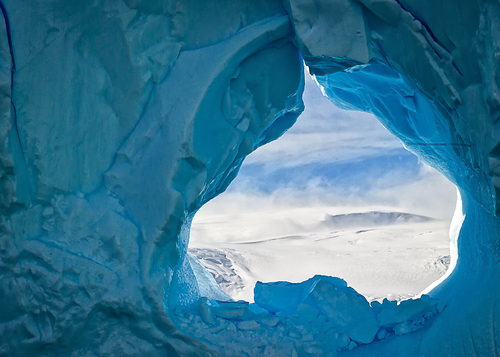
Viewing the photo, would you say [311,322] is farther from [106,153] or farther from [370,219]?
[370,219]

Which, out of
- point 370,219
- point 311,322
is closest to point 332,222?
point 370,219

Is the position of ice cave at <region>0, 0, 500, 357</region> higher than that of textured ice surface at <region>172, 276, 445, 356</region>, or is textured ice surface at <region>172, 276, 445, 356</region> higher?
ice cave at <region>0, 0, 500, 357</region>

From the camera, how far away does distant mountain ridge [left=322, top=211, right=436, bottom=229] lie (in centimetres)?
736

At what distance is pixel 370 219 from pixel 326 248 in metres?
1.66

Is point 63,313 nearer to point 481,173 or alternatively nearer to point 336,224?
point 481,173

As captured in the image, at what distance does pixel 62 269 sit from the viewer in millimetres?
2428

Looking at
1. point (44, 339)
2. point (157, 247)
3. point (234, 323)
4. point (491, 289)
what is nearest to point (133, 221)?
point (157, 247)

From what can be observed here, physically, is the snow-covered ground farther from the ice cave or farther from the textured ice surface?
the ice cave

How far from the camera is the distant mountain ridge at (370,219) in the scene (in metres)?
7.36

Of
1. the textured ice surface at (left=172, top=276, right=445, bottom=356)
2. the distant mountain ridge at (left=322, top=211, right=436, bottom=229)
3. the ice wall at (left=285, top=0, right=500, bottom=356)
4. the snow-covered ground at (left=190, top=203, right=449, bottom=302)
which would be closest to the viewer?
the ice wall at (left=285, top=0, right=500, bottom=356)

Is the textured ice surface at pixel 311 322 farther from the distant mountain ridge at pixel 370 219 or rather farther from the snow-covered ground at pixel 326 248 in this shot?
the distant mountain ridge at pixel 370 219

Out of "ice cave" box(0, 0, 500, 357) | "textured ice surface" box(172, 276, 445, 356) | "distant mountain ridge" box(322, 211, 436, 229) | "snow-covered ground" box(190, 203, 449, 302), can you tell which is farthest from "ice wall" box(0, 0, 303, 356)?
"distant mountain ridge" box(322, 211, 436, 229)

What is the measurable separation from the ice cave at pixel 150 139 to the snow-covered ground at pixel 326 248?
81.5 inches

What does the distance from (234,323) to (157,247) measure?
83cm
